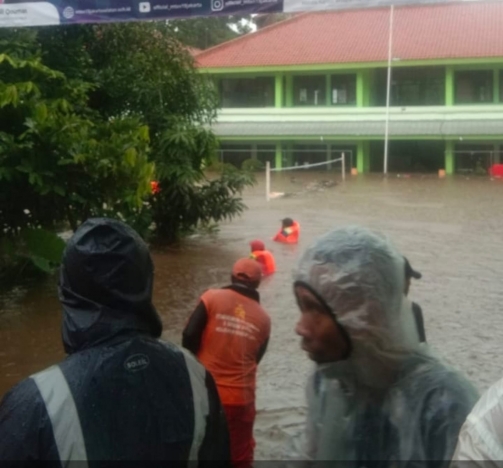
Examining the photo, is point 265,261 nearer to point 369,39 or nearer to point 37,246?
point 37,246

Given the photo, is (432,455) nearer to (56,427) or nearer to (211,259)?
(56,427)

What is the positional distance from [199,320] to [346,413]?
2471mm

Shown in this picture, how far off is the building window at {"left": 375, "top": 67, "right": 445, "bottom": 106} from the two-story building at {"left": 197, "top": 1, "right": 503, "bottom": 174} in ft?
0.14

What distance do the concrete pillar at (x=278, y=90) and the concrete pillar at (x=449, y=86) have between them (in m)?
6.47

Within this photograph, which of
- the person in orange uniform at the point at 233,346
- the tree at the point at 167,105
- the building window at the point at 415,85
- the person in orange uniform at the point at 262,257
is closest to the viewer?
the person in orange uniform at the point at 233,346

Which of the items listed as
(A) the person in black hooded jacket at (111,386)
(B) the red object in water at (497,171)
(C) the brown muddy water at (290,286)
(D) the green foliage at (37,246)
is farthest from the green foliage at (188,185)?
A: (B) the red object in water at (497,171)

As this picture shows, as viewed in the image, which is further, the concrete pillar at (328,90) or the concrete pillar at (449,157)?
the concrete pillar at (328,90)

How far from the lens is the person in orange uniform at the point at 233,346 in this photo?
456 centimetres

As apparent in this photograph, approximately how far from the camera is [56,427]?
1941 mm

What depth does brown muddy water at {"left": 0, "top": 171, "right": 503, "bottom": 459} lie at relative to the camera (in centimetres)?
799

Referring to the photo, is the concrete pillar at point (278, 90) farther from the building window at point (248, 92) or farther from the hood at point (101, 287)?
the hood at point (101, 287)

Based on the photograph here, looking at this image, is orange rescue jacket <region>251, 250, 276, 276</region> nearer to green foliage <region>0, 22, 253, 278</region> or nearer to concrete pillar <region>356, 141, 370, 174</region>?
green foliage <region>0, 22, 253, 278</region>

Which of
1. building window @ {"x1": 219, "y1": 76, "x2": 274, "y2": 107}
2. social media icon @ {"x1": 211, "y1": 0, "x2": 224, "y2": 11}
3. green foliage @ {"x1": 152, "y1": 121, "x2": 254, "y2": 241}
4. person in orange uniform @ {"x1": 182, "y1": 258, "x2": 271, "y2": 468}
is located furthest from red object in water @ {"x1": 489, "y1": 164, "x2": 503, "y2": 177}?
person in orange uniform @ {"x1": 182, "y1": 258, "x2": 271, "y2": 468}

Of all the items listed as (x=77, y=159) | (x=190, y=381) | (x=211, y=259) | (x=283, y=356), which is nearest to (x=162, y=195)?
(x=211, y=259)
